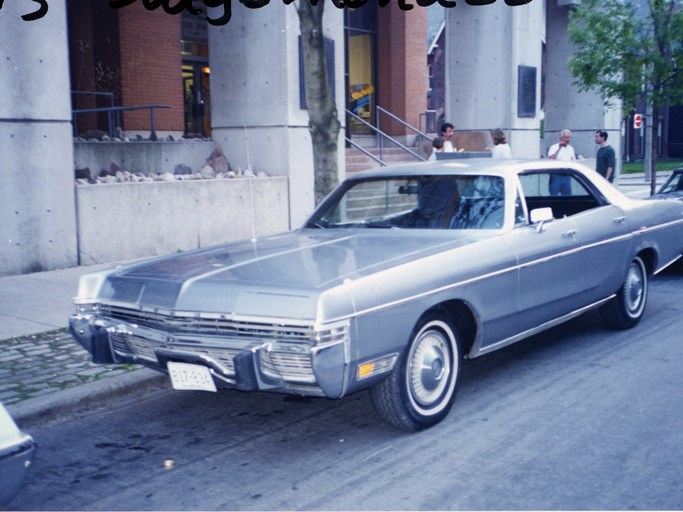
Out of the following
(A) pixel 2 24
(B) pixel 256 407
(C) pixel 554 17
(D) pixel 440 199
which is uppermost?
(C) pixel 554 17

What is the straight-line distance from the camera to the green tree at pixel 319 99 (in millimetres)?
8617

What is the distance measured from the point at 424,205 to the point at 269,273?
1.72 m

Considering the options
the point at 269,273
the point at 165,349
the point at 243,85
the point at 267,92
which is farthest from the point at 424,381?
the point at 243,85

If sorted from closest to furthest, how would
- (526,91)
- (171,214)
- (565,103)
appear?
(171,214), (526,91), (565,103)

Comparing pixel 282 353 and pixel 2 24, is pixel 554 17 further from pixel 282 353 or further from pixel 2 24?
pixel 282 353

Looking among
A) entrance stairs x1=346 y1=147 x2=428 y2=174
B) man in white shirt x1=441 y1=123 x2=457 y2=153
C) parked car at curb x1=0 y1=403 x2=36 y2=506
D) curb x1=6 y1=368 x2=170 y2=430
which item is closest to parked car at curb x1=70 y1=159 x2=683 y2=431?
curb x1=6 y1=368 x2=170 y2=430

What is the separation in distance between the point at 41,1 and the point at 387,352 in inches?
292

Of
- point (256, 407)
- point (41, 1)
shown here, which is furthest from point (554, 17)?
point (256, 407)

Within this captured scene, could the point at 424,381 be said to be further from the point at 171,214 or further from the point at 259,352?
the point at 171,214

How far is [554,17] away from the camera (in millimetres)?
22578

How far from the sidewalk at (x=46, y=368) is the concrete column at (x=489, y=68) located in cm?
1211

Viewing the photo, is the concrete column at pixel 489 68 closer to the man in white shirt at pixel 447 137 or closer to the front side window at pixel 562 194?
the man in white shirt at pixel 447 137

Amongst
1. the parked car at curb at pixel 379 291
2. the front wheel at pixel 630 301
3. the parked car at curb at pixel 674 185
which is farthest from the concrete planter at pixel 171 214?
the front wheel at pixel 630 301

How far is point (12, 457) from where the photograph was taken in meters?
3.15
